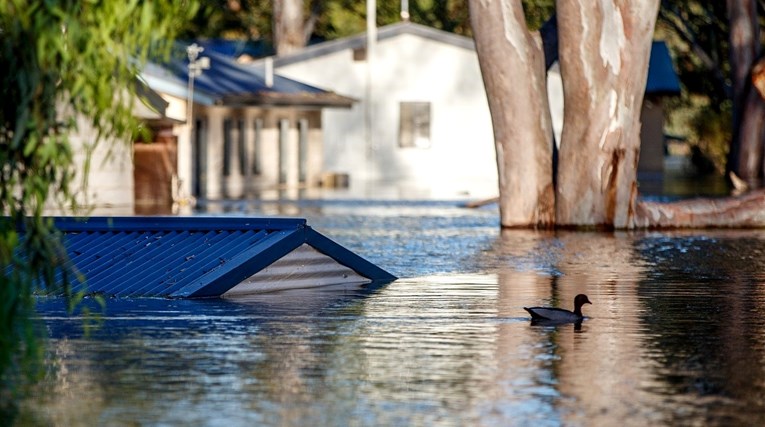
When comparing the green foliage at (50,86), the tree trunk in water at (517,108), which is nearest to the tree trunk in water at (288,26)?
the tree trunk in water at (517,108)

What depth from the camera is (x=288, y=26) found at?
68.1 meters

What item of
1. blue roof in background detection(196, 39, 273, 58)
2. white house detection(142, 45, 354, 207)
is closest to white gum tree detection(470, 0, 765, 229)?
white house detection(142, 45, 354, 207)

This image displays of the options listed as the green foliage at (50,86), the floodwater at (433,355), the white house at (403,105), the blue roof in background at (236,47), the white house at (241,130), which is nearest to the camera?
the green foliage at (50,86)

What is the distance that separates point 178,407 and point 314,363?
79.8 inches

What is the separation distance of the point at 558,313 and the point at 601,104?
47.2ft

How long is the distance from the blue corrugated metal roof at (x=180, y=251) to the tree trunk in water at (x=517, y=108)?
10513 millimetres

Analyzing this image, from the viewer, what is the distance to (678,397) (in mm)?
11016

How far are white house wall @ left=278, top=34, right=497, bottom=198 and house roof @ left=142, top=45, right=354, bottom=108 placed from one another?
23.2 feet

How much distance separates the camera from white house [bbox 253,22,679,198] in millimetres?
61625

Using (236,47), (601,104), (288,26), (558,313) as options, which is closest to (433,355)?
(558,313)

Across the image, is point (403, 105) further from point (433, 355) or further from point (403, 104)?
point (433, 355)

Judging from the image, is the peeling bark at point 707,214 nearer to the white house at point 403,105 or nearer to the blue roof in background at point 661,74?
the white house at point 403,105

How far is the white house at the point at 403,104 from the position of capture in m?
61.6

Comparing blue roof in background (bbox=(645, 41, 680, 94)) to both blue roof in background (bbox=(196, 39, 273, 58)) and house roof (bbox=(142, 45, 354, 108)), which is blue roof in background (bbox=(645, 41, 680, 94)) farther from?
house roof (bbox=(142, 45, 354, 108))
